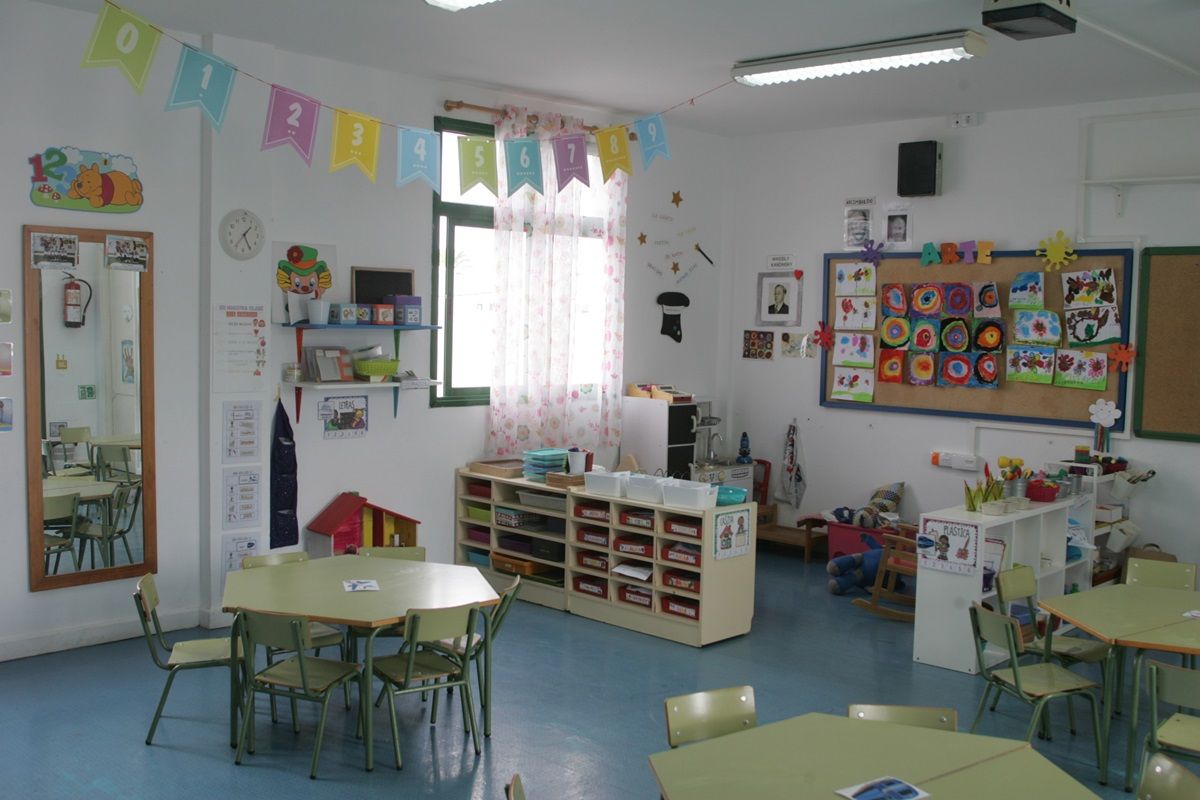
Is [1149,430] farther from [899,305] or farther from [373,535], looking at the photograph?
[373,535]

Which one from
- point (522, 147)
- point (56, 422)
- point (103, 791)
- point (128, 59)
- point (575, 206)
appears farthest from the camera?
point (575, 206)

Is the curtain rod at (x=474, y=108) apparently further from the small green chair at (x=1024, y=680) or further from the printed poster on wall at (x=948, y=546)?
the small green chair at (x=1024, y=680)

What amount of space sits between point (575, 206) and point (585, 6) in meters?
2.69

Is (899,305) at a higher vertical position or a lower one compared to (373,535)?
higher

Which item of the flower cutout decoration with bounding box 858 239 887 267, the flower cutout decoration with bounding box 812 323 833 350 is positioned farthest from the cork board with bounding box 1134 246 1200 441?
the flower cutout decoration with bounding box 812 323 833 350

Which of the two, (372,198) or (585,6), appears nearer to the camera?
(585,6)

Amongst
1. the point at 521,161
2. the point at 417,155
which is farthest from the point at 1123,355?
the point at 417,155

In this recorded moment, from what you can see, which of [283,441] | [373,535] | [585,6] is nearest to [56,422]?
[283,441]

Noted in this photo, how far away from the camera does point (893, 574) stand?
7586mm

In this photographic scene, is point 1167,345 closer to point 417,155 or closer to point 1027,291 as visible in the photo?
point 1027,291

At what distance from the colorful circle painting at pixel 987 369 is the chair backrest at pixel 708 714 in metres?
5.15

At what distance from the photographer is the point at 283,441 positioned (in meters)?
6.79

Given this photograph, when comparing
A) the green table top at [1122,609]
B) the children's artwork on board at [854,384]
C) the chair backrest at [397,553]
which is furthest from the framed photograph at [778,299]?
the chair backrest at [397,553]

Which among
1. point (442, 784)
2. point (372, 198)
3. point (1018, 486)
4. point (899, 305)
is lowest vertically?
point (442, 784)
